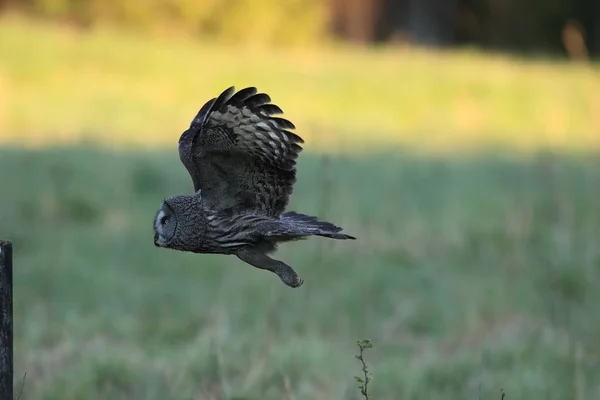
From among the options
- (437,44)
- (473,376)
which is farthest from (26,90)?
(437,44)

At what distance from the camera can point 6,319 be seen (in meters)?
2.94

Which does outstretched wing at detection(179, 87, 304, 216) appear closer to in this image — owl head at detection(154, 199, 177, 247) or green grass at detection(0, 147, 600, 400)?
owl head at detection(154, 199, 177, 247)

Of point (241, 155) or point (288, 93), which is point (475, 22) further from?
point (241, 155)

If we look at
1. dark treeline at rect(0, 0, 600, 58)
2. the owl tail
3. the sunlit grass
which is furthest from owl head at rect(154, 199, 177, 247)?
dark treeline at rect(0, 0, 600, 58)

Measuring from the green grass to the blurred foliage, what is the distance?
2110cm

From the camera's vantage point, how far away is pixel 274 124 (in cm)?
350

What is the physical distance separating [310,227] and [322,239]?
4.47m

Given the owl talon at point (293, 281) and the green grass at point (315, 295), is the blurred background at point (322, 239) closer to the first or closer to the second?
the green grass at point (315, 295)

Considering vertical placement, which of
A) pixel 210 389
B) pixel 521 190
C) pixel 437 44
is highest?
pixel 437 44

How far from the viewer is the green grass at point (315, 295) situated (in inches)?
229

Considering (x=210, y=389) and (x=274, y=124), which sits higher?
(x=274, y=124)

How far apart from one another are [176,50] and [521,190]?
11.5 m

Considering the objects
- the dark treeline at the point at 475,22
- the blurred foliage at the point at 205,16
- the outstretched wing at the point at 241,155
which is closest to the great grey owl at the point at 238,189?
the outstretched wing at the point at 241,155

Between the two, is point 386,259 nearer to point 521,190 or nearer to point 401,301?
point 401,301
